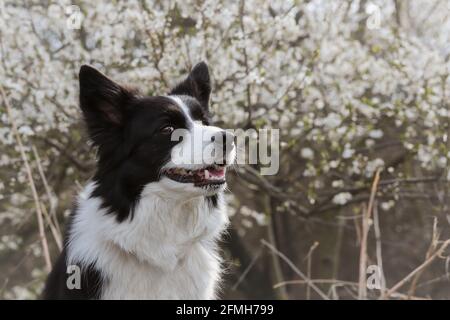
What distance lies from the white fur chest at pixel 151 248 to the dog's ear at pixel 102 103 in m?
0.52

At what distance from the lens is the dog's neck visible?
14.3 feet

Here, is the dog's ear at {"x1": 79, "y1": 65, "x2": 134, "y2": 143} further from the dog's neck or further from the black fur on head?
the dog's neck

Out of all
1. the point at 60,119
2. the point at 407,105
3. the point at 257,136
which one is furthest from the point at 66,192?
the point at 407,105

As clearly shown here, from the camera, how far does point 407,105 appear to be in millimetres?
8977

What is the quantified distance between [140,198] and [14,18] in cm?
432

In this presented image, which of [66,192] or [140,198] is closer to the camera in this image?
[140,198]

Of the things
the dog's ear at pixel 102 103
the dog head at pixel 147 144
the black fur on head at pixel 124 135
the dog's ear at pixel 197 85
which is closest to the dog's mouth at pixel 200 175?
the dog head at pixel 147 144

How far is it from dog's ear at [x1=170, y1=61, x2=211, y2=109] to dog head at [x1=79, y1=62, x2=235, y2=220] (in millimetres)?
369

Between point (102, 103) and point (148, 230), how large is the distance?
0.98 meters

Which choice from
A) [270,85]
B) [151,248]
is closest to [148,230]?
[151,248]

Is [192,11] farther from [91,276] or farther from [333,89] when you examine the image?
[91,276]

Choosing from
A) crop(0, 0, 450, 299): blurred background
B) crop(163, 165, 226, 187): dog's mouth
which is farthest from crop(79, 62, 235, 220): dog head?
crop(0, 0, 450, 299): blurred background

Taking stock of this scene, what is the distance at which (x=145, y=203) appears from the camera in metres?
4.47

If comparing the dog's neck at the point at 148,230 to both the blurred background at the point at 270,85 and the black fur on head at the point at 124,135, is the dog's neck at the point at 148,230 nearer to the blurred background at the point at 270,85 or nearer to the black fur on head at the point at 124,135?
the black fur on head at the point at 124,135
